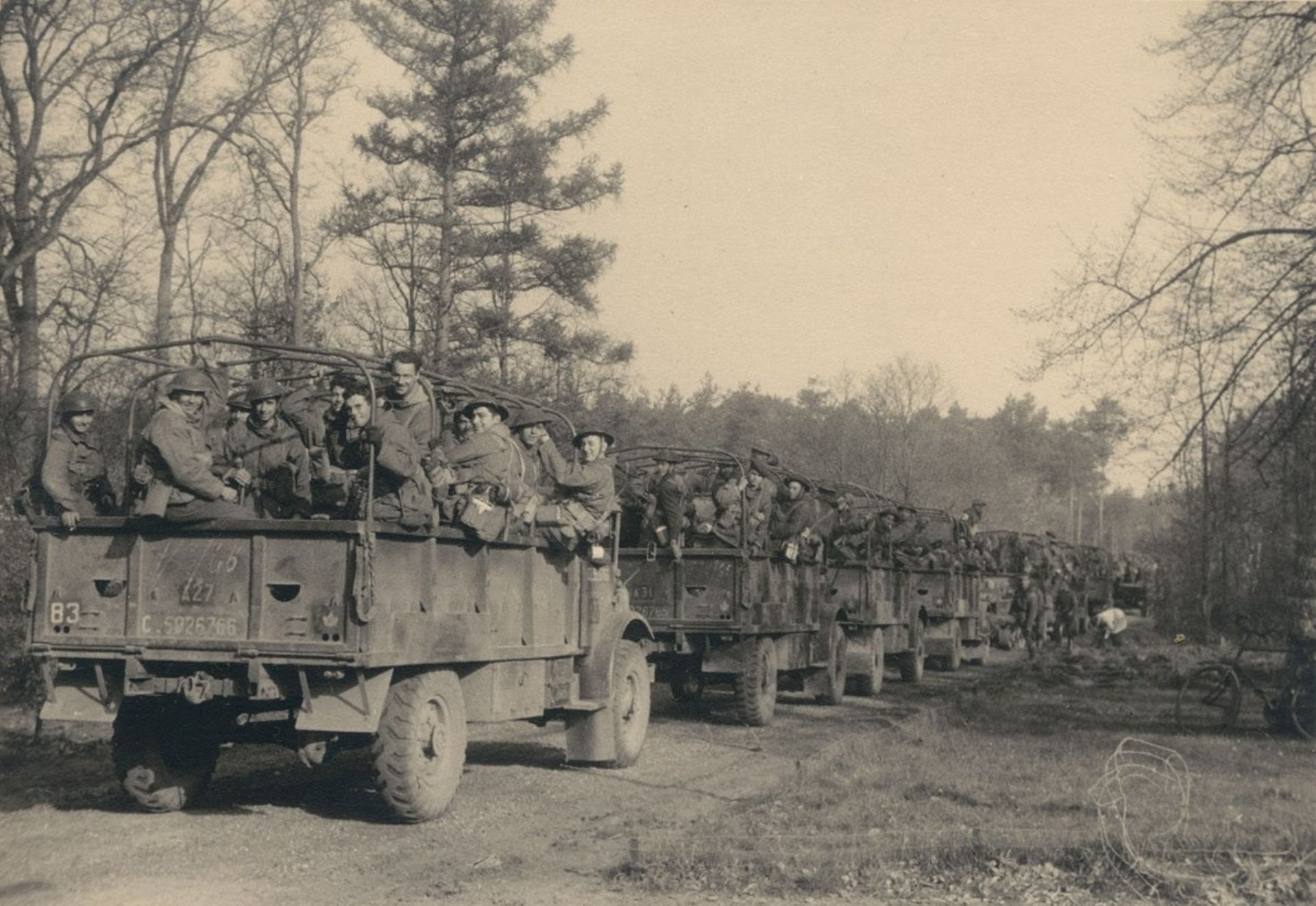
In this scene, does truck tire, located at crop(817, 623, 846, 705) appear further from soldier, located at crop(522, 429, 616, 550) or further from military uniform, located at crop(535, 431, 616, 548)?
military uniform, located at crop(535, 431, 616, 548)

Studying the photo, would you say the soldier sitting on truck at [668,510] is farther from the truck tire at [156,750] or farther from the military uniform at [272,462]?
the truck tire at [156,750]

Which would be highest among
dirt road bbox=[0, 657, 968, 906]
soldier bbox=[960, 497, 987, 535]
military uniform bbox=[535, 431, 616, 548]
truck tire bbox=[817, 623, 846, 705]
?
soldier bbox=[960, 497, 987, 535]

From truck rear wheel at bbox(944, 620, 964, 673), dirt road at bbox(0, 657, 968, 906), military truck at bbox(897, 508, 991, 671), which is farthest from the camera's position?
truck rear wheel at bbox(944, 620, 964, 673)

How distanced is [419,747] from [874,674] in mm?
11842

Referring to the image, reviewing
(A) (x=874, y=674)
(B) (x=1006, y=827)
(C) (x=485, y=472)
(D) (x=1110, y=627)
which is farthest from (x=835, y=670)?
(D) (x=1110, y=627)

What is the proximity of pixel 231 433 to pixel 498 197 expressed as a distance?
18256mm

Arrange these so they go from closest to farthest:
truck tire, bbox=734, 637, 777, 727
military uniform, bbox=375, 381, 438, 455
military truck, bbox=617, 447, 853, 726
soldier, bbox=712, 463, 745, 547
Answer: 1. military uniform, bbox=375, 381, 438, 455
2. military truck, bbox=617, 447, 853, 726
3. truck tire, bbox=734, 637, 777, 727
4. soldier, bbox=712, 463, 745, 547

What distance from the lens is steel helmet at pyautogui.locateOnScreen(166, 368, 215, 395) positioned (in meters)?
9.34

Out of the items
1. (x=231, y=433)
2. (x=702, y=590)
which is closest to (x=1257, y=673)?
(x=702, y=590)

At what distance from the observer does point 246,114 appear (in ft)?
83.7

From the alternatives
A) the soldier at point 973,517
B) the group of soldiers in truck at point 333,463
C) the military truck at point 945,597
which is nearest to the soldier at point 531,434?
the group of soldiers in truck at point 333,463

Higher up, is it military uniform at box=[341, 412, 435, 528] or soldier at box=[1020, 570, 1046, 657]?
military uniform at box=[341, 412, 435, 528]

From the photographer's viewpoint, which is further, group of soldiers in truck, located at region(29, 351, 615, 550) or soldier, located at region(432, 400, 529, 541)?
soldier, located at region(432, 400, 529, 541)

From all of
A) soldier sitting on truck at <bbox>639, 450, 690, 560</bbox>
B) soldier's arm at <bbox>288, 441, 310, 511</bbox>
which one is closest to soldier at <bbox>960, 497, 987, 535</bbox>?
soldier sitting on truck at <bbox>639, 450, 690, 560</bbox>
